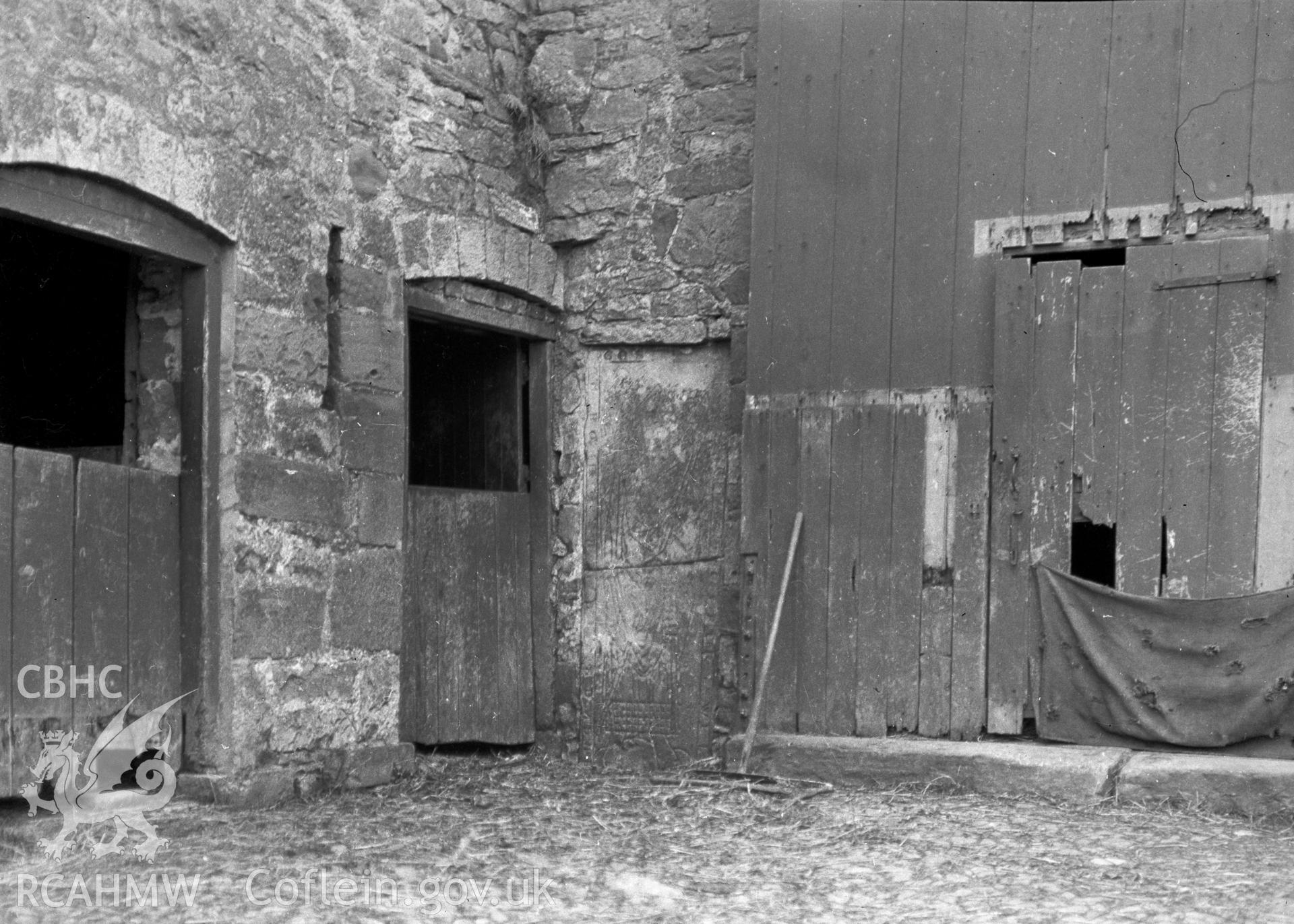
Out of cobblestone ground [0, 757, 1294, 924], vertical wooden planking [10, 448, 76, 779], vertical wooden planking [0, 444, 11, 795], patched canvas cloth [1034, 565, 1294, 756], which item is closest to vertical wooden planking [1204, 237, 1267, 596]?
patched canvas cloth [1034, 565, 1294, 756]

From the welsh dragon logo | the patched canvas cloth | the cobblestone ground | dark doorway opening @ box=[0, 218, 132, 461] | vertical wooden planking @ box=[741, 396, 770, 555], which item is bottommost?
the cobblestone ground

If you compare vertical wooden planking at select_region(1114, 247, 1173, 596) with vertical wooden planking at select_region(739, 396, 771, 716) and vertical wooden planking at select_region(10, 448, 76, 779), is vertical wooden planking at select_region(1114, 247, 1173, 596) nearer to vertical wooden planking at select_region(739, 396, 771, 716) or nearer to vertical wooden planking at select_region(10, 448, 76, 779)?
vertical wooden planking at select_region(739, 396, 771, 716)

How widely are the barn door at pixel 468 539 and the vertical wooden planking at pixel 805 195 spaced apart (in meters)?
1.28

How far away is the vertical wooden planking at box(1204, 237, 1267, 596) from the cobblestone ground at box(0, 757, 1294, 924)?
92cm

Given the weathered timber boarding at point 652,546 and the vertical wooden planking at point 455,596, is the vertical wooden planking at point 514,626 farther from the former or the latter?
the weathered timber boarding at point 652,546

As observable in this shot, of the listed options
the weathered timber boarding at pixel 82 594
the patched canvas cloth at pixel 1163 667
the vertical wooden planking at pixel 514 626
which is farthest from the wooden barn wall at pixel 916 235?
the weathered timber boarding at pixel 82 594

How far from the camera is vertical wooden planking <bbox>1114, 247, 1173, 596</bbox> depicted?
544 cm

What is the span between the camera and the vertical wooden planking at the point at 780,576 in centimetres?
600

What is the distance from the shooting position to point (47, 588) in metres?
4.58

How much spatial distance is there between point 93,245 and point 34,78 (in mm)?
1615

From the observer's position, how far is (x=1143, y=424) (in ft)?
18.0

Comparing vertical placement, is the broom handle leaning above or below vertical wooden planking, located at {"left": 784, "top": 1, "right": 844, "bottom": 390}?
below

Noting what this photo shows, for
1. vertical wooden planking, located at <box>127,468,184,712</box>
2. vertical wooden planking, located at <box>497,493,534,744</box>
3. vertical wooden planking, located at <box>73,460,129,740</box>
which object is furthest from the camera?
vertical wooden planking, located at <box>497,493,534,744</box>

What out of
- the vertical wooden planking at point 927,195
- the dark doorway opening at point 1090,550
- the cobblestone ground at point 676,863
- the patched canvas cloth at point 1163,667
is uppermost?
the vertical wooden planking at point 927,195
